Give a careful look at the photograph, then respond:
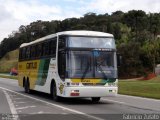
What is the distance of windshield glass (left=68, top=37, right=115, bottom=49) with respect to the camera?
21.8 meters

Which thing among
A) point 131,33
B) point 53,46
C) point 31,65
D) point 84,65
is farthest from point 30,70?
point 131,33

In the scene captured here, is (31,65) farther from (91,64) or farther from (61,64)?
(91,64)

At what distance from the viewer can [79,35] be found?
22.2m

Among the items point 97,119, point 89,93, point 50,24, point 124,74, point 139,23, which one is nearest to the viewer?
point 97,119

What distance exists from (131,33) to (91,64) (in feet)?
317

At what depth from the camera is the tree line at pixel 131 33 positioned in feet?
257

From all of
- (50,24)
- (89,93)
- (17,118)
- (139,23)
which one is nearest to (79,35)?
(89,93)

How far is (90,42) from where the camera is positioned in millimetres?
21984

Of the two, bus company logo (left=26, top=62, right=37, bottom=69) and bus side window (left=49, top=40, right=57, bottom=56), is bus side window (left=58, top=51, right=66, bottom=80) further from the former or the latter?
bus company logo (left=26, top=62, right=37, bottom=69)

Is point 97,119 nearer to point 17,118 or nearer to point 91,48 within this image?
point 17,118

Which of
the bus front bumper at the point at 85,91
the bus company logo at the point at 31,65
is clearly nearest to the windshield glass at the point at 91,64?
the bus front bumper at the point at 85,91

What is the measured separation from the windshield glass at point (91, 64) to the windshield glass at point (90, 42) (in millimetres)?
375

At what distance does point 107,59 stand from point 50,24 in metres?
170

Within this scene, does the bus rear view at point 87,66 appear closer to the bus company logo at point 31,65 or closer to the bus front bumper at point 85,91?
the bus front bumper at point 85,91
